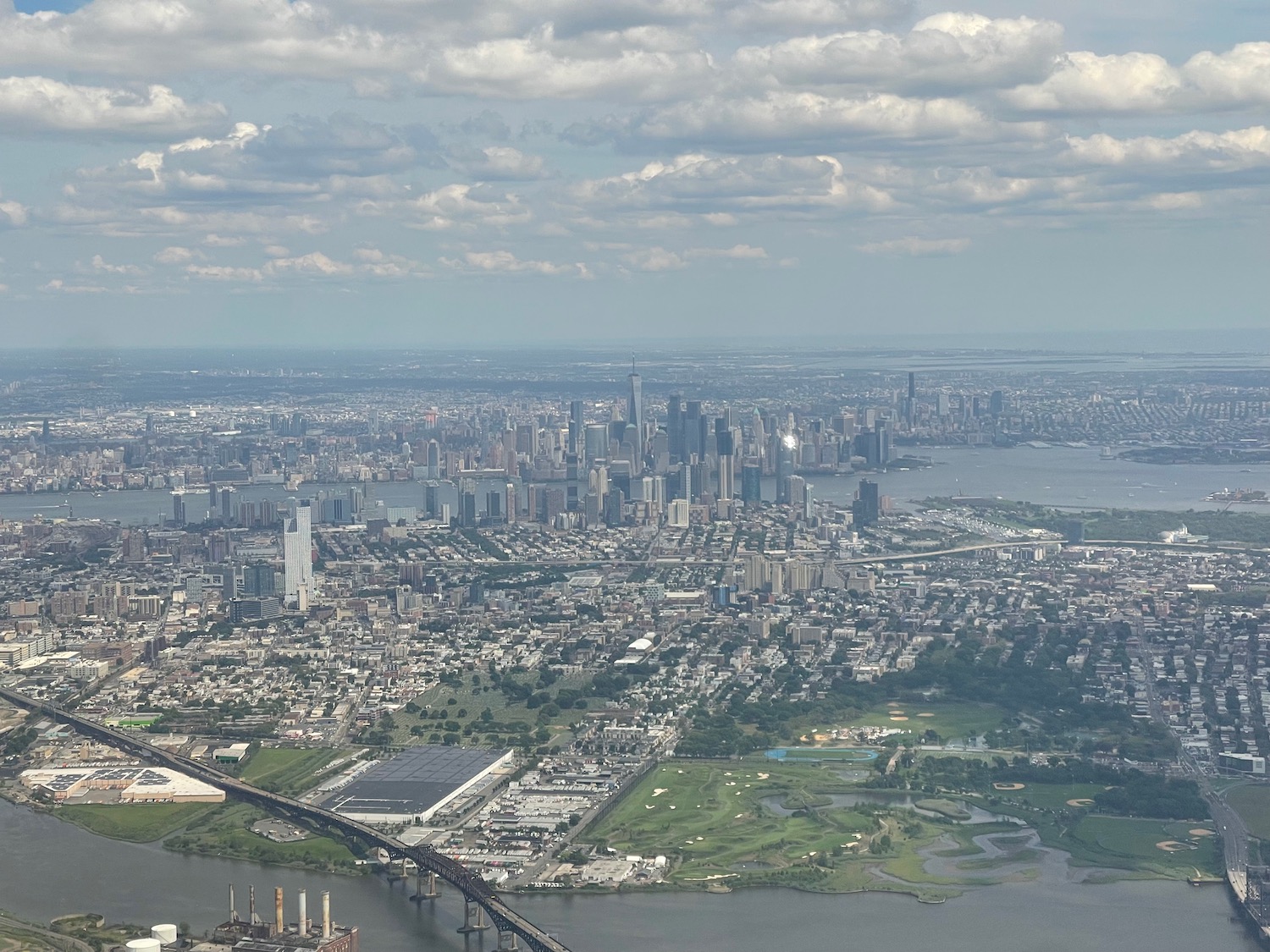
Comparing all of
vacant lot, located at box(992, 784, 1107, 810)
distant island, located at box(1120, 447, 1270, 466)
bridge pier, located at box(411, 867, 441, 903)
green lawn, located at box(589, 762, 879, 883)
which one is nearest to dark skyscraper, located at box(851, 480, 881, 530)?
distant island, located at box(1120, 447, 1270, 466)

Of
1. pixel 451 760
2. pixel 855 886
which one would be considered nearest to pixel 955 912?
pixel 855 886

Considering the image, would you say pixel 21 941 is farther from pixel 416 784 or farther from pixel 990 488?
pixel 990 488

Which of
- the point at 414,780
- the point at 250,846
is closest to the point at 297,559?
the point at 414,780

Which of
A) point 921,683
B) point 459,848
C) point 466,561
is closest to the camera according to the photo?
point 459,848

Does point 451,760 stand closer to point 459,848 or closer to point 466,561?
point 459,848

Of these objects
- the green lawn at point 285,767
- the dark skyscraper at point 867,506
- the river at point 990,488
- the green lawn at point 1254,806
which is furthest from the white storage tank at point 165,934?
the river at point 990,488

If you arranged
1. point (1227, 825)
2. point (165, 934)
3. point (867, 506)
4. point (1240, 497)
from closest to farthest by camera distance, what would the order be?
point (165, 934), point (1227, 825), point (867, 506), point (1240, 497)

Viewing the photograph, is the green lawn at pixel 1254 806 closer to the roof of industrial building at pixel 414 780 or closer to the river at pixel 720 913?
the river at pixel 720 913
